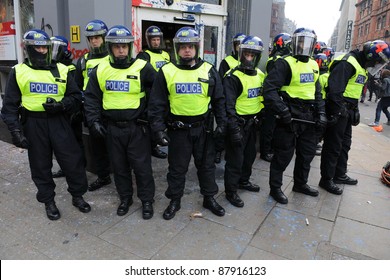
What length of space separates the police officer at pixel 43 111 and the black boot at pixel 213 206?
5.07ft

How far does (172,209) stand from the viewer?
358 centimetres

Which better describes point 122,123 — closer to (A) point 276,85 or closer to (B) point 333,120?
(A) point 276,85

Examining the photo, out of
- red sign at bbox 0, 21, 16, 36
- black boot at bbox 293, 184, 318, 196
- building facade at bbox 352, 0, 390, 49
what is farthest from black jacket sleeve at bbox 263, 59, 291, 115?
building facade at bbox 352, 0, 390, 49

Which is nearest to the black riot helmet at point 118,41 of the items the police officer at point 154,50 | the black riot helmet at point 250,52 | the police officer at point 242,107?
the police officer at point 242,107

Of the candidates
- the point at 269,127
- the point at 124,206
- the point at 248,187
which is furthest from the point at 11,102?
the point at 269,127

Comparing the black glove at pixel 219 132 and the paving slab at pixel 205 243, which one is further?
the black glove at pixel 219 132

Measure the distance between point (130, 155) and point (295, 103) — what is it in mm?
2070

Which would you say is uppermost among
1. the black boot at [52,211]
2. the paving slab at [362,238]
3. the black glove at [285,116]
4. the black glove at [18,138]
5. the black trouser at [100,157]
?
the black glove at [285,116]

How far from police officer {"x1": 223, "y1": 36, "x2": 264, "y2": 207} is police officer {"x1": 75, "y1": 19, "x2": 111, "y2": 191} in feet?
5.52

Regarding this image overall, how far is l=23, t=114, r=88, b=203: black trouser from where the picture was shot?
3312 mm

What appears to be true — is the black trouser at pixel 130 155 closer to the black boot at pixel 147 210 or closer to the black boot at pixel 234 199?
the black boot at pixel 147 210

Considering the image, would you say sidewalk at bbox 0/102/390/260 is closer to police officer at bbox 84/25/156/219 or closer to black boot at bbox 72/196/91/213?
black boot at bbox 72/196/91/213

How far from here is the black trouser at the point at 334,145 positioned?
421 centimetres

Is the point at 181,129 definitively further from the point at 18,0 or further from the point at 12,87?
the point at 18,0
